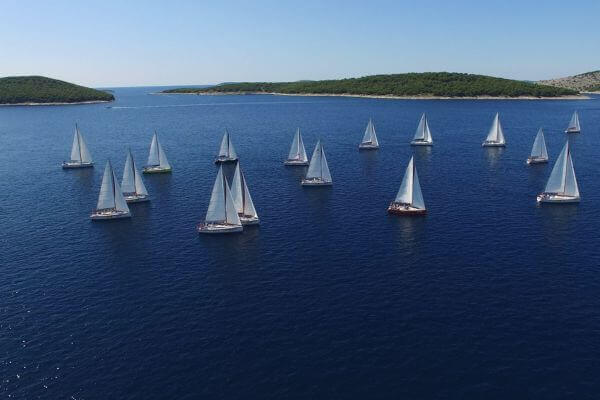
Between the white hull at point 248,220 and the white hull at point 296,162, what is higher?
the white hull at point 296,162

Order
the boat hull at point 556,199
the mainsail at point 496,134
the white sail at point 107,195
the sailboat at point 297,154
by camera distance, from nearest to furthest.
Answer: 1. the white sail at point 107,195
2. the boat hull at point 556,199
3. the sailboat at point 297,154
4. the mainsail at point 496,134

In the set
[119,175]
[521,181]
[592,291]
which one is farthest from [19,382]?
[521,181]

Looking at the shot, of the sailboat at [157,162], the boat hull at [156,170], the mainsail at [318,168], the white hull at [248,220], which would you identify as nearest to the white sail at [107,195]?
the white hull at [248,220]

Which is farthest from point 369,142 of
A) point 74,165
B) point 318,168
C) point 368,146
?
point 74,165

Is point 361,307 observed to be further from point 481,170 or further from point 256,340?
point 481,170

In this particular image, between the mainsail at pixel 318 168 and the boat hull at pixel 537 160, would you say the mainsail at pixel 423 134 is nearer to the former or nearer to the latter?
the boat hull at pixel 537 160
